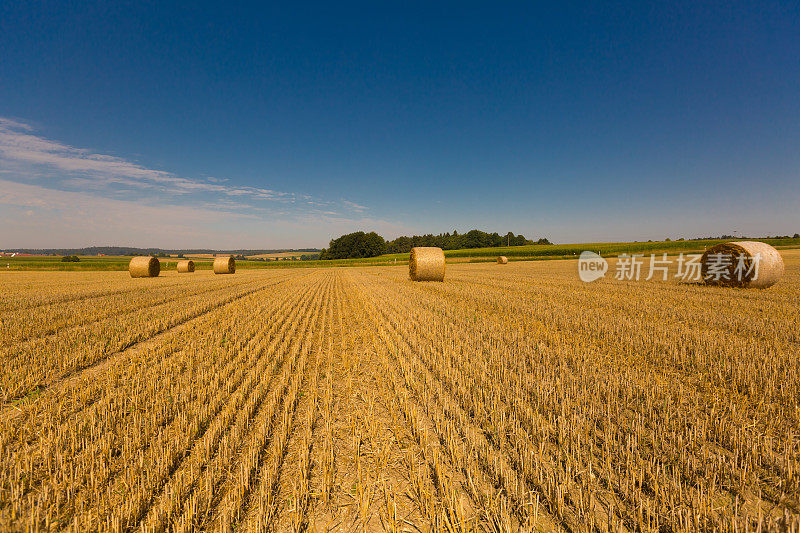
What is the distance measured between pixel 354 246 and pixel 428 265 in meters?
79.8

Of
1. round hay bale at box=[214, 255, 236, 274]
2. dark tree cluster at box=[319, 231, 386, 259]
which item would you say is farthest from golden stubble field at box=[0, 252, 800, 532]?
dark tree cluster at box=[319, 231, 386, 259]

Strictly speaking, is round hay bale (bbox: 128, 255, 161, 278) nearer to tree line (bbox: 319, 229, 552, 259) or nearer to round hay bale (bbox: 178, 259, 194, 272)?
round hay bale (bbox: 178, 259, 194, 272)

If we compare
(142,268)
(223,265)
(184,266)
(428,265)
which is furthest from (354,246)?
(428,265)

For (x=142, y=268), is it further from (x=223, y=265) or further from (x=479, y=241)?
(x=479, y=241)

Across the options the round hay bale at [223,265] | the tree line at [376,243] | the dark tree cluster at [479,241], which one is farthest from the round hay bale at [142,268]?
the dark tree cluster at [479,241]

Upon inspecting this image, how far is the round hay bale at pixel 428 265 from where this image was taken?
19.2m

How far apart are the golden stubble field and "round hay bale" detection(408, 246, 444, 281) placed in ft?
39.0

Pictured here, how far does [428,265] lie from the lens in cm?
1919

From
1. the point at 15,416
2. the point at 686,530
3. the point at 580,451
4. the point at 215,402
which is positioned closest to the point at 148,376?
the point at 15,416

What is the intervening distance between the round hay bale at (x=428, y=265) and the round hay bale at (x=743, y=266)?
498 inches

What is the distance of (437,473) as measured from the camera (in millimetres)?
2748

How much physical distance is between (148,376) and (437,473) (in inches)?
186

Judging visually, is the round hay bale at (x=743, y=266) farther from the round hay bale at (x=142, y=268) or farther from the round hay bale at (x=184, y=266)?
the round hay bale at (x=184, y=266)

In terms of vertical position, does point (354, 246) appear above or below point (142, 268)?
above
